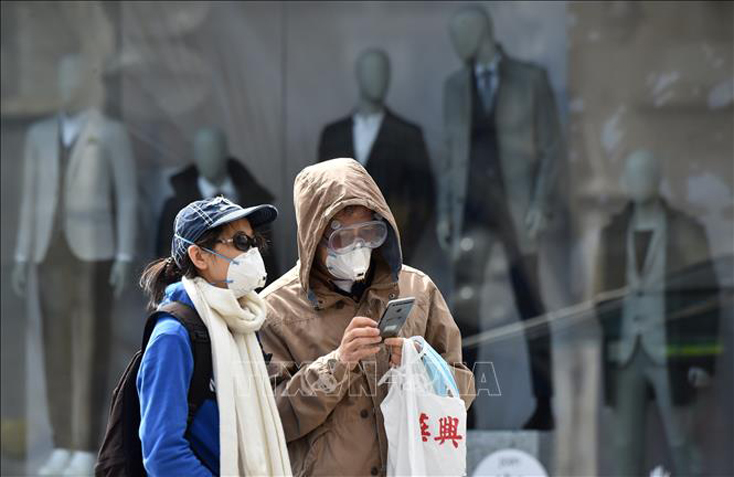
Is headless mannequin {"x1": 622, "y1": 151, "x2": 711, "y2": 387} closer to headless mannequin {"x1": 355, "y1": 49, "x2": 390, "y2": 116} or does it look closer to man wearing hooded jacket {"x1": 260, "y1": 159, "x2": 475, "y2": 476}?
headless mannequin {"x1": 355, "y1": 49, "x2": 390, "y2": 116}

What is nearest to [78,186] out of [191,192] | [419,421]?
[191,192]

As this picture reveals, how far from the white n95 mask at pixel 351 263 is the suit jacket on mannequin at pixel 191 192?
356 centimetres

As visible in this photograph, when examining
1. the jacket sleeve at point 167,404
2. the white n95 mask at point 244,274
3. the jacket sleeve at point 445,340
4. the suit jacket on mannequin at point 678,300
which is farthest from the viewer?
the suit jacket on mannequin at point 678,300

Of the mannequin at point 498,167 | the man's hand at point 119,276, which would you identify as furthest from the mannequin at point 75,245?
the mannequin at point 498,167

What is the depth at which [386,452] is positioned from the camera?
340 cm

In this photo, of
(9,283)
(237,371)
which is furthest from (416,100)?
(237,371)

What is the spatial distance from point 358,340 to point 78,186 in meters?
4.30

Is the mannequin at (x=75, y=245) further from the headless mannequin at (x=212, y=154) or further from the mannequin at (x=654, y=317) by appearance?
the mannequin at (x=654, y=317)

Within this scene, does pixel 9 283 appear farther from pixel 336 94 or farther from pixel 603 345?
pixel 603 345

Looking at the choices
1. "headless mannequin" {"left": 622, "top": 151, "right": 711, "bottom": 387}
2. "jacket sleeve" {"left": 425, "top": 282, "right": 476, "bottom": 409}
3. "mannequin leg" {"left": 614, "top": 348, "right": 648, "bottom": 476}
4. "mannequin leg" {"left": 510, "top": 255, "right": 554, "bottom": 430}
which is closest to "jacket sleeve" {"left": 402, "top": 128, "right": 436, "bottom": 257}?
"mannequin leg" {"left": 510, "top": 255, "right": 554, "bottom": 430}

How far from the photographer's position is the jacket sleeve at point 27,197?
23.2 feet

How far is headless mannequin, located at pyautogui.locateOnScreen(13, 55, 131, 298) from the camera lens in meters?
7.07

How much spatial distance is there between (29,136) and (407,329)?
4.28 m

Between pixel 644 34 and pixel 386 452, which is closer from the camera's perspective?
pixel 386 452
